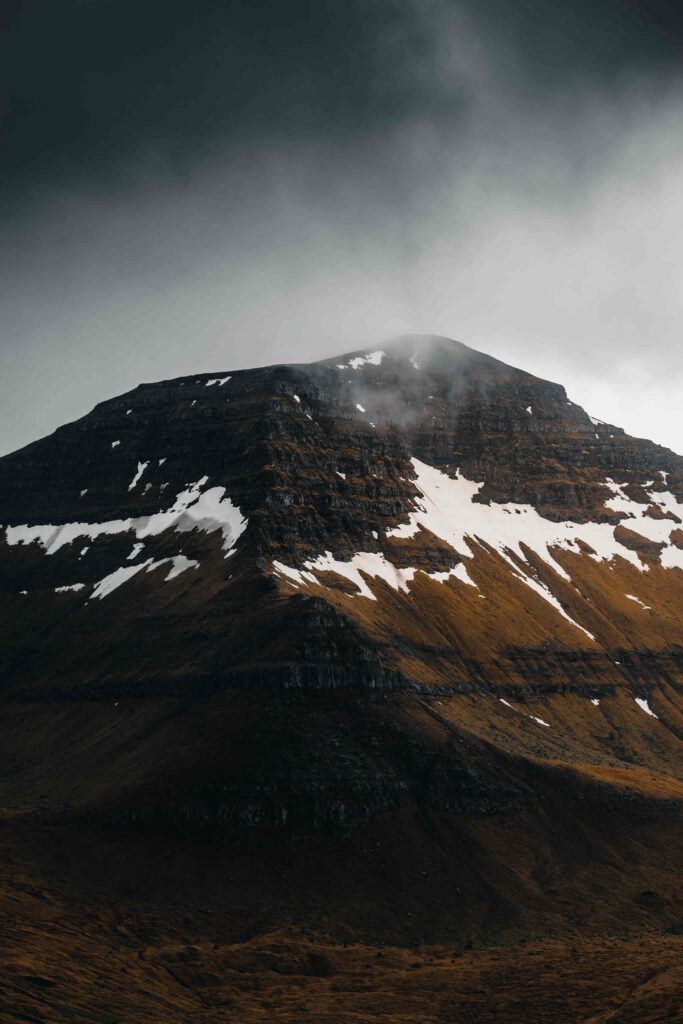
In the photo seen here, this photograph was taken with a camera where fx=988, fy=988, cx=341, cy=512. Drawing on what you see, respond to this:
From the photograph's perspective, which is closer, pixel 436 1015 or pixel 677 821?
pixel 436 1015

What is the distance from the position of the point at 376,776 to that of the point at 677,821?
61.6m

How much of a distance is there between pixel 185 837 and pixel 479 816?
170 feet

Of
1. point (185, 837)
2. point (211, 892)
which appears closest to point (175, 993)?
point (211, 892)

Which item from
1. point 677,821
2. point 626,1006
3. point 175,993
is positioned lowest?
point 175,993

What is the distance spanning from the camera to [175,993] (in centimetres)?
11844

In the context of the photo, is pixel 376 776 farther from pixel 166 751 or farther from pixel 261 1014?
pixel 261 1014

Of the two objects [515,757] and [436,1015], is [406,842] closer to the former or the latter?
[515,757]

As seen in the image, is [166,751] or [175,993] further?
[166,751]

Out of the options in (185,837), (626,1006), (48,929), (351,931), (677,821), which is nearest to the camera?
(626,1006)

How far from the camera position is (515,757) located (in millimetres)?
191125

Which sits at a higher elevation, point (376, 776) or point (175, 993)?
point (376, 776)

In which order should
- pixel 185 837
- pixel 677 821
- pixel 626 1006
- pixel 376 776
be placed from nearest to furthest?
pixel 626 1006 < pixel 185 837 < pixel 376 776 < pixel 677 821

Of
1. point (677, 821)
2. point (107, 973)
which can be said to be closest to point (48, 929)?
point (107, 973)

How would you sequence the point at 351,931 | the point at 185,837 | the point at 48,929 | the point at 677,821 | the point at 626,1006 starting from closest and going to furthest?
the point at 626,1006, the point at 48,929, the point at 351,931, the point at 185,837, the point at 677,821
